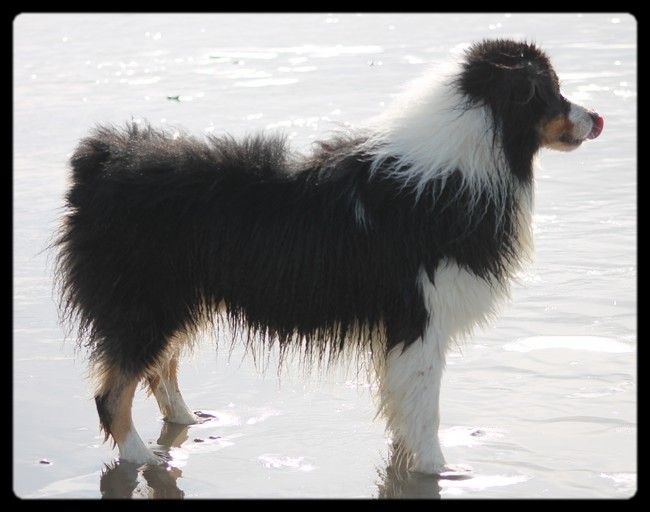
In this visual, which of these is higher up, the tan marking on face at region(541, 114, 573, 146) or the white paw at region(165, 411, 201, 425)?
the tan marking on face at region(541, 114, 573, 146)

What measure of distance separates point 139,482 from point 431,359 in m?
1.35

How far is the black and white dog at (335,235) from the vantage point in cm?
Result: 480

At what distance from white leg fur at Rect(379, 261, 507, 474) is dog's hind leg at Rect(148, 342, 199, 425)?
1.02m

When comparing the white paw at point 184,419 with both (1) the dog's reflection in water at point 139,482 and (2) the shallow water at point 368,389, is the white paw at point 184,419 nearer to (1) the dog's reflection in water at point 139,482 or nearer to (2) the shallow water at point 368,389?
(2) the shallow water at point 368,389

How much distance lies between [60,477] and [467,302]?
189 cm

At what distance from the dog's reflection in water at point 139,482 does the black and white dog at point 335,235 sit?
0.08 metres

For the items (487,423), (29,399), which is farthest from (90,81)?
(487,423)

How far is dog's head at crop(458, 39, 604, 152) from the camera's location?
4836 millimetres

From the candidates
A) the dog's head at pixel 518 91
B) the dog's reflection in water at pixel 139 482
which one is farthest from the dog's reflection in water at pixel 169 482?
the dog's head at pixel 518 91

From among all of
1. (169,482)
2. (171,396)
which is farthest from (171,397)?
(169,482)

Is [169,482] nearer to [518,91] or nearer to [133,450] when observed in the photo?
[133,450]

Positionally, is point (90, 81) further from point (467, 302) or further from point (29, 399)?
point (467, 302)

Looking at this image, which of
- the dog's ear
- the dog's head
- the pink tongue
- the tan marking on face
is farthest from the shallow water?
the pink tongue

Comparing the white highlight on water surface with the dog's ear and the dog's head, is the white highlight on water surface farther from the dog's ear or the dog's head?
the dog's ear
